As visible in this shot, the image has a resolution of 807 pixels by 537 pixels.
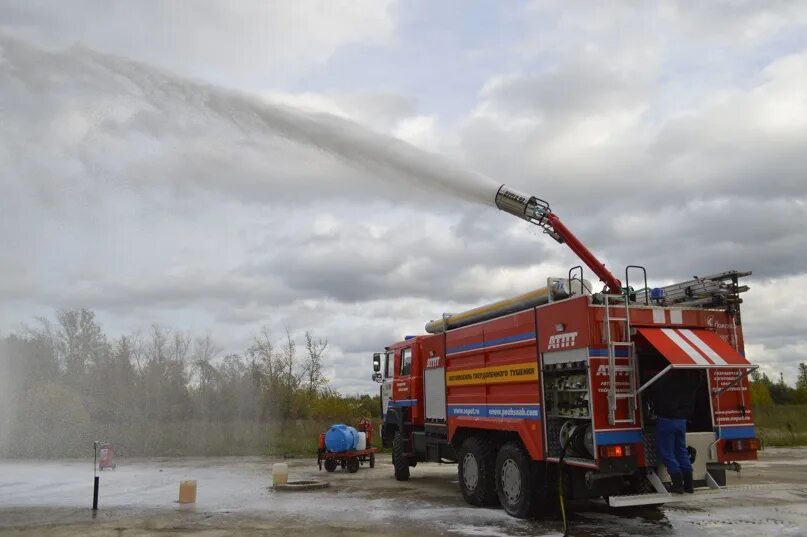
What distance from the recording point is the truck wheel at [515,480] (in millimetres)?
9758

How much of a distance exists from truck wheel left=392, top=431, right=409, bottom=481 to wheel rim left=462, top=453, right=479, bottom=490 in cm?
350

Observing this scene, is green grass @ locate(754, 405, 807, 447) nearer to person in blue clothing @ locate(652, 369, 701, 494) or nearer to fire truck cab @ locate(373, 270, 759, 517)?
fire truck cab @ locate(373, 270, 759, 517)

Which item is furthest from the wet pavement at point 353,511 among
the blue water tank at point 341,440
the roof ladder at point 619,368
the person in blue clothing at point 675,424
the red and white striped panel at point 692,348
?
the red and white striped panel at point 692,348

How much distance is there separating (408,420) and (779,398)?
73235mm

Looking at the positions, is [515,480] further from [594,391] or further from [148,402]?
[148,402]

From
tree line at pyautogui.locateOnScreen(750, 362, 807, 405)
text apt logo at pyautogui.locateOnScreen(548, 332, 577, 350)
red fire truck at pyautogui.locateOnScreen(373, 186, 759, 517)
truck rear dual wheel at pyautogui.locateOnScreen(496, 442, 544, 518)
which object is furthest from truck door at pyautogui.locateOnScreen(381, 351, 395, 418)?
tree line at pyautogui.locateOnScreen(750, 362, 807, 405)

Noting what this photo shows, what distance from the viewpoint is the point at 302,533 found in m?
9.46

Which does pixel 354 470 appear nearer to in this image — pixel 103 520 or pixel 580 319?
pixel 103 520

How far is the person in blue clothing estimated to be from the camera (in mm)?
8406

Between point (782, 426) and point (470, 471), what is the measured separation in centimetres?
3028

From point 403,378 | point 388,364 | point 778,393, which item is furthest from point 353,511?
point 778,393

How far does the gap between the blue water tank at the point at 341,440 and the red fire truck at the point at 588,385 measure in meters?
6.95

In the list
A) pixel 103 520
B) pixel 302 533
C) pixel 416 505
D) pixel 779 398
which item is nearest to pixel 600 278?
pixel 416 505

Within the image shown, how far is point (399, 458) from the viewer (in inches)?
609
